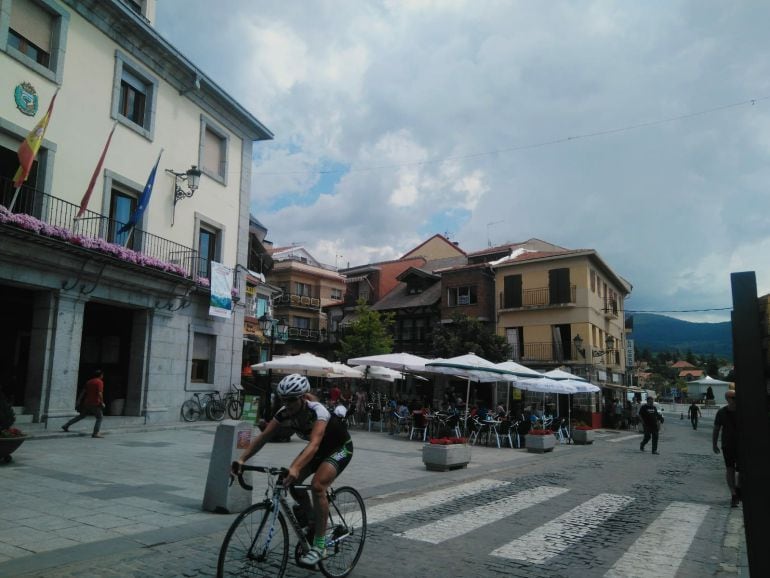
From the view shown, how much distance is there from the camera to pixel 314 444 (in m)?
4.38

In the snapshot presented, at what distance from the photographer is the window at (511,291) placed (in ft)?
116

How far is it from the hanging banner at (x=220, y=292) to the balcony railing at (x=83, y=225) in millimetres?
1219

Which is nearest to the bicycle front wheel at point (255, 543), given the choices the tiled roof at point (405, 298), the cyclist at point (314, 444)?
the cyclist at point (314, 444)

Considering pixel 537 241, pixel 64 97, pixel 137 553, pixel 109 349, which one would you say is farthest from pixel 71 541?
pixel 537 241

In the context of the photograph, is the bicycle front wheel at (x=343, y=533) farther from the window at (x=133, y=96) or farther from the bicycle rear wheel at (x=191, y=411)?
the window at (x=133, y=96)

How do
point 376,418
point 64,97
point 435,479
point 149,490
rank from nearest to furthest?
point 149,490
point 435,479
point 64,97
point 376,418

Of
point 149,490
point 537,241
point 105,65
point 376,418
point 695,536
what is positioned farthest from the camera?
point 537,241

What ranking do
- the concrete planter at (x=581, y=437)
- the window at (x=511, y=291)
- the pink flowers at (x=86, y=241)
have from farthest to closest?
the window at (x=511, y=291)
the concrete planter at (x=581, y=437)
the pink flowers at (x=86, y=241)

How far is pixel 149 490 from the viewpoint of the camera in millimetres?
8008

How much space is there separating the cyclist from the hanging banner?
51.1 ft

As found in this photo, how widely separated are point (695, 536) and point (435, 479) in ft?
14.6

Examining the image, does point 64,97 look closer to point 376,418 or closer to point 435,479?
point 435,479

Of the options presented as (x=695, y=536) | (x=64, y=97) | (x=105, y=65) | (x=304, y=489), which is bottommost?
(x=695, y=536)

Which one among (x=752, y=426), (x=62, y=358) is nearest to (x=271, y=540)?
(x=752, y=426)
